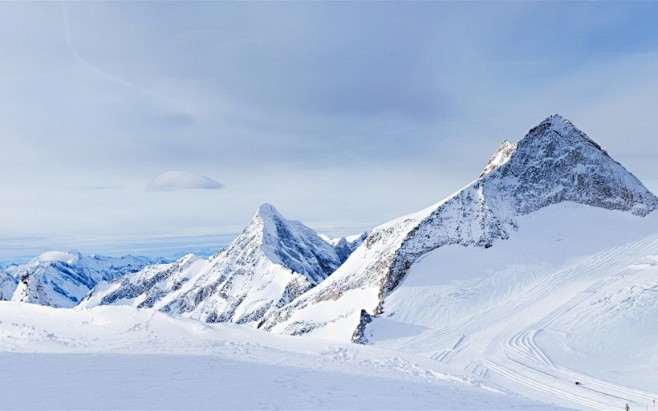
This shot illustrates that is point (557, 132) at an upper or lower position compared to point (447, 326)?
upper

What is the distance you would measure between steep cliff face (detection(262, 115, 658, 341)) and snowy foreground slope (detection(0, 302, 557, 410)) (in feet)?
119

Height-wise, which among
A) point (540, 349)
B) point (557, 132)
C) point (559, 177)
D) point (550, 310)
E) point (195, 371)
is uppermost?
point (557, 132)

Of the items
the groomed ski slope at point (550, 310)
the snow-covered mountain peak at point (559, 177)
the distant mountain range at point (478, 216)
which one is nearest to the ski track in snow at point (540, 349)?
the groomed ski slope at point (550, 310)

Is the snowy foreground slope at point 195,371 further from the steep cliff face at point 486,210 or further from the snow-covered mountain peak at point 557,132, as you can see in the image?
the snow-covered mountain peak at point 557,132

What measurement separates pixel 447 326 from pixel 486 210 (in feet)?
83.6

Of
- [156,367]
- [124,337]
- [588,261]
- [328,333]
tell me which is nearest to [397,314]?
[328,333]

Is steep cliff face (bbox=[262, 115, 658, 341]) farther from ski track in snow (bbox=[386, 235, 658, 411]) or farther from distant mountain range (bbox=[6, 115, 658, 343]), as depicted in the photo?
ski track in snow (bbox=[386, 235, 658, 411])

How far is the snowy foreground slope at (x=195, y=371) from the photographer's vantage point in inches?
543

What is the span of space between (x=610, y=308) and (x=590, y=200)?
34.5 m

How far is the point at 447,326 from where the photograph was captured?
50.5m

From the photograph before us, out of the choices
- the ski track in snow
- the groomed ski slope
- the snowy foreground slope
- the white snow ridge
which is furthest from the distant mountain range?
the snowy foreground slope

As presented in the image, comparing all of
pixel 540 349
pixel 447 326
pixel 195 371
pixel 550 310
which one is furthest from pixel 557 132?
pixel 195 371

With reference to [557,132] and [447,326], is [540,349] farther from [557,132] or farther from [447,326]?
[557,132]

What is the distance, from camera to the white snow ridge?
15.7 meters
